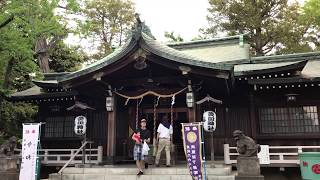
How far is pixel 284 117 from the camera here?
14.2 meters

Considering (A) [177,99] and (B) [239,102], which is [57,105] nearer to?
(A) [177,99]

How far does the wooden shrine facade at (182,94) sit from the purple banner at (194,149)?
1825 mm

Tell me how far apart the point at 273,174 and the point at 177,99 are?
5270 mm

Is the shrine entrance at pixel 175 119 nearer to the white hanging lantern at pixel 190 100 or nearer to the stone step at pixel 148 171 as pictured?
the white hanging lantern at pixel 190 100

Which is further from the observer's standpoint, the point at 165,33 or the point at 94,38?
the point at 165,33

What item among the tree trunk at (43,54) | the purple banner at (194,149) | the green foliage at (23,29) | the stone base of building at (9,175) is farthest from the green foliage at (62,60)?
the purple banner at (194,149)

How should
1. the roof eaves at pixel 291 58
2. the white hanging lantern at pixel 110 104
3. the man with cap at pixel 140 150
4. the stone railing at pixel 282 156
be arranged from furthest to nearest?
the roof eaves at pixel 291 58 → the white hanging lantern at pixel 110 104 → the stone railing at pixel 282 156 → the man with cap at pixel 140 150

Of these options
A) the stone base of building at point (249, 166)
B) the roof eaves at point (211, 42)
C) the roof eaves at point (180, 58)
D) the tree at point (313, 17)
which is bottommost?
the stone base of building at point (249, 166)

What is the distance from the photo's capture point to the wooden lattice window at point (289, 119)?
13.9 meters

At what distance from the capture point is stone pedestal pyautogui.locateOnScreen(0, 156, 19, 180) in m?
12.9

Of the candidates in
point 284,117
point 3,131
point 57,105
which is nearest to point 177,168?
point 284,117

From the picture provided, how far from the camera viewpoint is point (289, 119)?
555 inches

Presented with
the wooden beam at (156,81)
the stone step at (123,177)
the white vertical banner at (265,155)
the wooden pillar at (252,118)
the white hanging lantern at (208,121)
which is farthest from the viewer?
the wooden pillar at (252,118)

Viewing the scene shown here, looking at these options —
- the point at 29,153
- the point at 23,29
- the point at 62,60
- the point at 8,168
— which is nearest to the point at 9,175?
the point at 8,168
